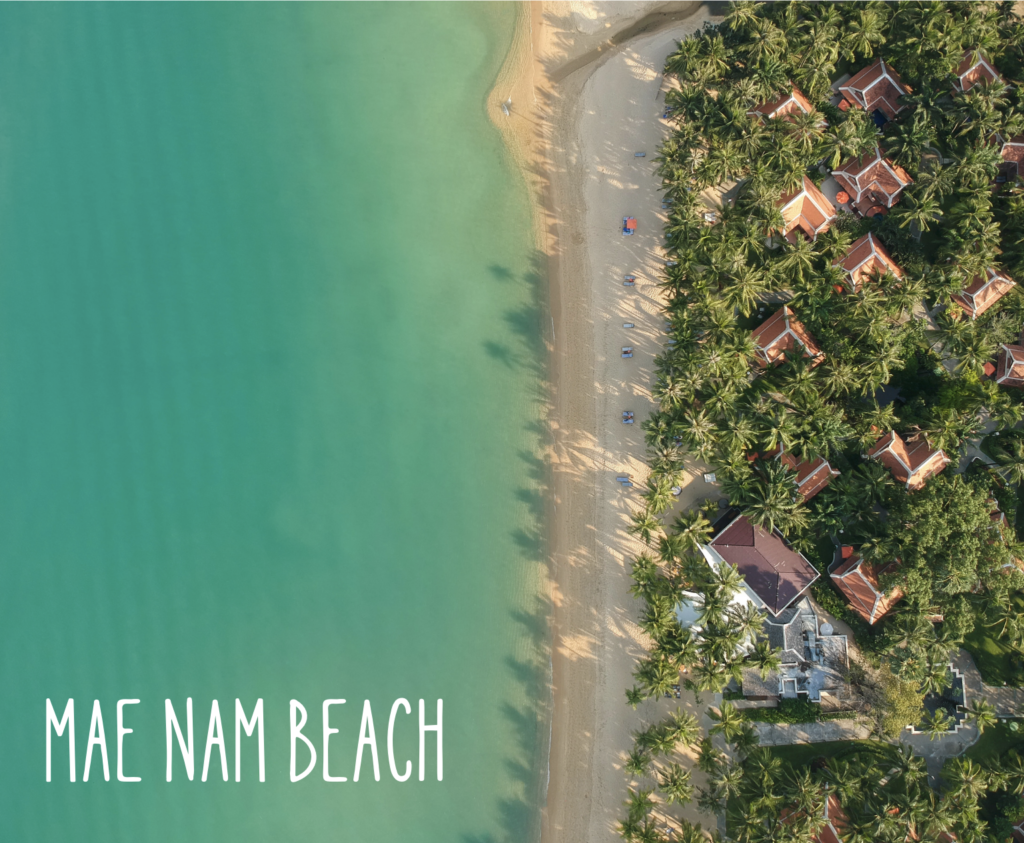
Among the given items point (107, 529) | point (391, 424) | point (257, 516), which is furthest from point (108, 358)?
point (391, 424)

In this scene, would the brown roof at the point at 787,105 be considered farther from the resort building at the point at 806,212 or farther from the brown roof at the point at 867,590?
the brown roof at the point at 867,590

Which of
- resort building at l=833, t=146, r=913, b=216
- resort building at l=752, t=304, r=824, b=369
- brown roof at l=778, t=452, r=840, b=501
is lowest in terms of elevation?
brown roof at l=778, t=452, r=840, b=501

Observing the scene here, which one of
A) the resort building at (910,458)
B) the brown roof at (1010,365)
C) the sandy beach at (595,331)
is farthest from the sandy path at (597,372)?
the brown roof at (1010,365)

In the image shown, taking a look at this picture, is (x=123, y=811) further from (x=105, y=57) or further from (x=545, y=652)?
(x=105, y=57)

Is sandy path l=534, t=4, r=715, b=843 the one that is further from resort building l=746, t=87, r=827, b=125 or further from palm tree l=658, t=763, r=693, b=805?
resort building l=746, t=87, r=827, b=125

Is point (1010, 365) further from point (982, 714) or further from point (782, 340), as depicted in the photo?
point (982, 714)

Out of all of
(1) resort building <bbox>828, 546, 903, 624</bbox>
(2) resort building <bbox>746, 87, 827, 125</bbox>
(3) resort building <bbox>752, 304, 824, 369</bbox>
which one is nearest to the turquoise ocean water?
(3) resort building <bbox>752, 304, 824, 369</bbox>
